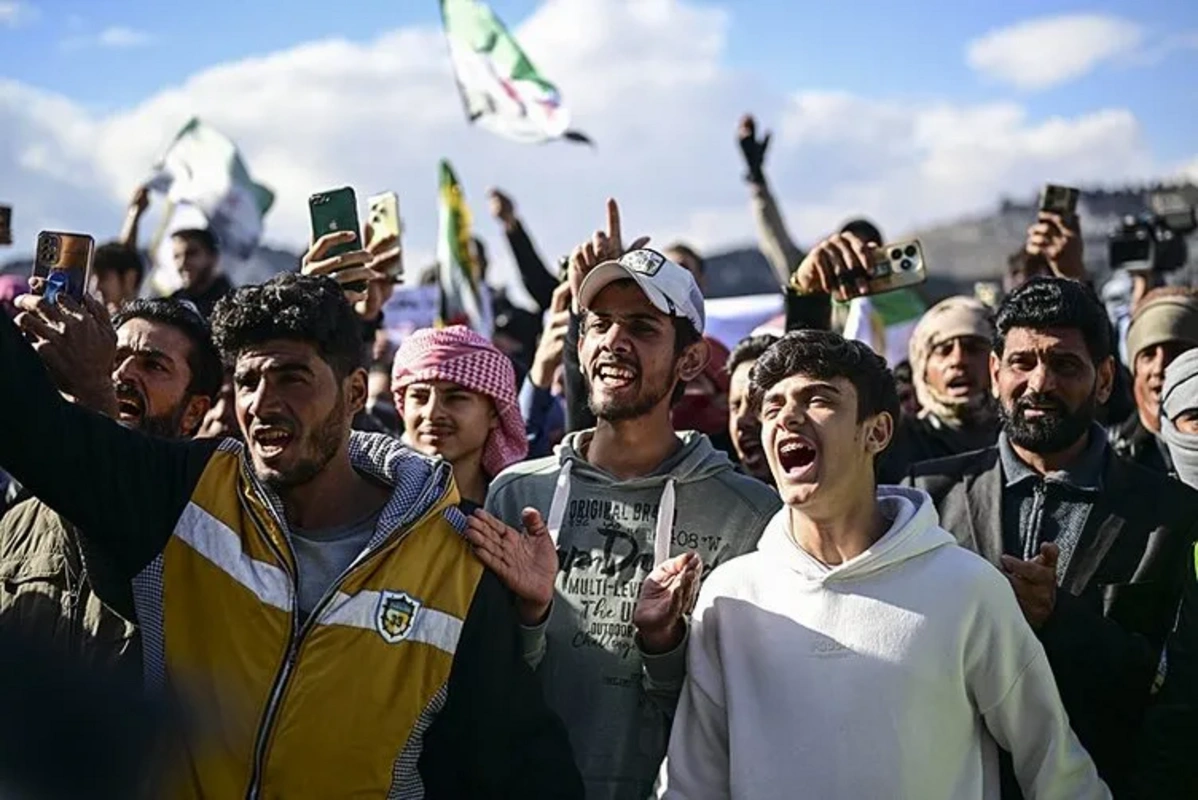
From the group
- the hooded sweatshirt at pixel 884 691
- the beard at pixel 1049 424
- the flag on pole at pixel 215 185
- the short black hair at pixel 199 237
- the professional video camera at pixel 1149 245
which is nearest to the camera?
the hooded sweatshirt at pixel 884 691

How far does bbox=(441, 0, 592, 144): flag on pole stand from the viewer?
31.9 feet

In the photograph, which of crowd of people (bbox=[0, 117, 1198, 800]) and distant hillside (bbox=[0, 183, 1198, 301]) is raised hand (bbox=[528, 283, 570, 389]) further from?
distant hillside (bbox=[0, 183, 1198, 301])

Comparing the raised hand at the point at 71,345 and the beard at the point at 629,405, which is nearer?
the raised hand at the point at 71,345

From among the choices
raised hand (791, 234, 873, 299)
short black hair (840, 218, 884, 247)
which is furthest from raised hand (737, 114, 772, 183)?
raised hand (791, 234, 873, 299)

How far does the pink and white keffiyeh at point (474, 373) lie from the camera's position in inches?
226

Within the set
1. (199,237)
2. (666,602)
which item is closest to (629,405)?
(666,602)

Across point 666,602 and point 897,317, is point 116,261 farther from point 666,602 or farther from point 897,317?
point 666,602

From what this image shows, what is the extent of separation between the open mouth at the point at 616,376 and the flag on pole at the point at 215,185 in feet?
22.1

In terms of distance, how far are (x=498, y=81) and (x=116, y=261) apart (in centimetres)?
260

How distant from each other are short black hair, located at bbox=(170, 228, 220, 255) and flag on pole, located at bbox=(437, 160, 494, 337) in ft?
4.45

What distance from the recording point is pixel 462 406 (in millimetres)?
5734

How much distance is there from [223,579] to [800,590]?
1.35 meters

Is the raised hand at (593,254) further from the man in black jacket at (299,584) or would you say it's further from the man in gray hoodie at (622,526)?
the man in black jacket at (299,584)

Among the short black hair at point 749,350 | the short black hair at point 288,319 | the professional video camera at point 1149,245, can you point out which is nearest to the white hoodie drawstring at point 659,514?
the short black hair at point 288,319
